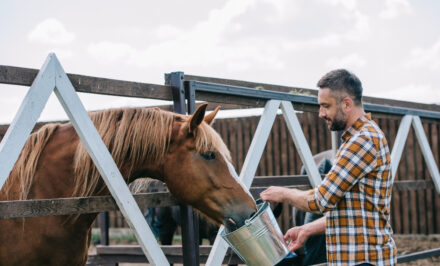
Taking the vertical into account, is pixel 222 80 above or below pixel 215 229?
above

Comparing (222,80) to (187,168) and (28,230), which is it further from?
(28,230)

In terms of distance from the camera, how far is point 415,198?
9.95 m

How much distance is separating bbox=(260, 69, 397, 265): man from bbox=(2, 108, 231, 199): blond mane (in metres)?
0.76

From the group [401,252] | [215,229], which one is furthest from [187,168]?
[401,252]

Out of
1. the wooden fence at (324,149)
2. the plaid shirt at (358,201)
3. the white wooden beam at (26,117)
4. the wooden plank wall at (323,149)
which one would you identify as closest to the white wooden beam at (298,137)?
the plaid shirt at (358,201)

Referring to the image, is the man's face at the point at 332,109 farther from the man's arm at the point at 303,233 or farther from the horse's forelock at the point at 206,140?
the horse's forelock at the point at 206,140

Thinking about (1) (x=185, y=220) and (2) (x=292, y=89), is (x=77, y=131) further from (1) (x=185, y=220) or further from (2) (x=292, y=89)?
(2) (x=292, y=89)

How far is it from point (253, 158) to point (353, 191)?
1.27 m

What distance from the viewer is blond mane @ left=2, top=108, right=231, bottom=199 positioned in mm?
3119

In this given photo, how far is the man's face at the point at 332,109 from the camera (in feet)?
8.96

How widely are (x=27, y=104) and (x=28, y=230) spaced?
882 millimetres

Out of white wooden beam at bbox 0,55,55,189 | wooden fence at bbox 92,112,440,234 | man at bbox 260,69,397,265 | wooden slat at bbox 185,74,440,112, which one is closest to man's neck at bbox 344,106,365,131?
man at bbox 260,69,397,265

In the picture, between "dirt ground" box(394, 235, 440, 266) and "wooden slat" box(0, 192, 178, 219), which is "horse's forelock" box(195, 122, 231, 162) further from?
"dirt ground" box(394, 235, 440, 266)

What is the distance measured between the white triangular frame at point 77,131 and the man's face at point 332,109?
3.75ft
